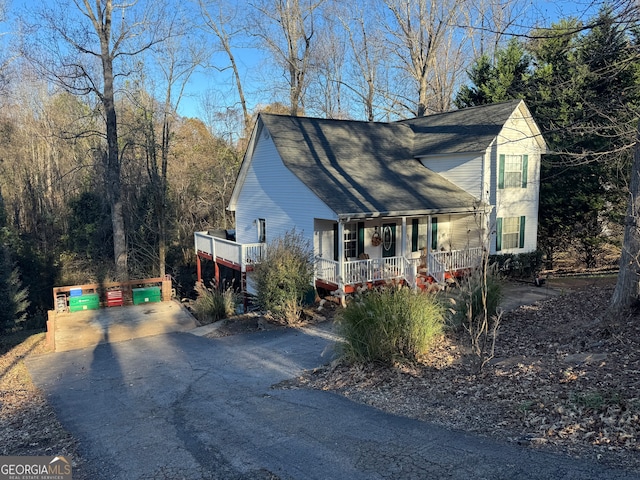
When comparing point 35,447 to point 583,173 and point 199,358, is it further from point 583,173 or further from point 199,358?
point 583,173

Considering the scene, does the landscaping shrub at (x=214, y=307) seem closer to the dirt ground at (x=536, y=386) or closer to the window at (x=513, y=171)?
the dirt ground at (x=536, y=386)

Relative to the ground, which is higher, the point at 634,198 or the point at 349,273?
the point at 634,198

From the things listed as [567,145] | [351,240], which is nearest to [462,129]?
[567,145]

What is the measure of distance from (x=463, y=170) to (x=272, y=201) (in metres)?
7.61

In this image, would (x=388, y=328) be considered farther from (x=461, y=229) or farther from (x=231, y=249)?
(x=461, y=229)

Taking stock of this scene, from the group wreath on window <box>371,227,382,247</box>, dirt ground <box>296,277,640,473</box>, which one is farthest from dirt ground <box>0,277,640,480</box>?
wreath on window <box>371,227,382,247</box>

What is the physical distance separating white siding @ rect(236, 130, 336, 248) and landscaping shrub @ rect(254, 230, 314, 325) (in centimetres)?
205

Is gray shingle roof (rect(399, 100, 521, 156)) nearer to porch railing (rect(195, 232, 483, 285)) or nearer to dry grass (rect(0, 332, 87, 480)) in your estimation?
porch railing (rect(195, 232, 483, 285))

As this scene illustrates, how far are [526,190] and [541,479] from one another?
1694 centimetres

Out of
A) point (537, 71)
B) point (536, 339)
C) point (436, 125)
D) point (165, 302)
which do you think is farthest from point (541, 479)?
point (537, 71)

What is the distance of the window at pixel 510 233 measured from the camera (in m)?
18.5

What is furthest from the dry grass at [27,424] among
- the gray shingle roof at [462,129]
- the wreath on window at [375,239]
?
the gray shingle roof at [462,129]

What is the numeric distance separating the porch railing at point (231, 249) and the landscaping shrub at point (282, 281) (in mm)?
1799

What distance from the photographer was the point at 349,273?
48.1 ft
